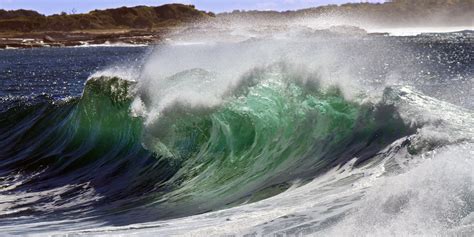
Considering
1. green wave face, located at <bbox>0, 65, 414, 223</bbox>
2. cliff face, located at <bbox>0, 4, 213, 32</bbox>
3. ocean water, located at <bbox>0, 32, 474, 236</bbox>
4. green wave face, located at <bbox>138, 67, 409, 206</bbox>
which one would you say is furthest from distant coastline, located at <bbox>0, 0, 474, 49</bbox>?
green wave face, located at <bbox>138, 67, 409, 206</bbox>

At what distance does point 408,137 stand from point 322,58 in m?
5.02

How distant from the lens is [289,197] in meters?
8.31

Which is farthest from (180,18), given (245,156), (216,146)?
(245,156)

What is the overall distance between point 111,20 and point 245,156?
554 ft

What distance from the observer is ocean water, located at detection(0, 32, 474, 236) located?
640cm

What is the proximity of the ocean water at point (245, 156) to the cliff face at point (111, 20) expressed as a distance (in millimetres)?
151932

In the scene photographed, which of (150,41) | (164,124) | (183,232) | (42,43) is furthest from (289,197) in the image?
(42,43)

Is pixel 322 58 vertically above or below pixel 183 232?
above

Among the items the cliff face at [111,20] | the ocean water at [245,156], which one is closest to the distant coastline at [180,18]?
the cliff face at [111,20]

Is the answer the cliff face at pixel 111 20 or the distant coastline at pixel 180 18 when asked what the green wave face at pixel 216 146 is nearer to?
the distant coastline at pixel 180 18

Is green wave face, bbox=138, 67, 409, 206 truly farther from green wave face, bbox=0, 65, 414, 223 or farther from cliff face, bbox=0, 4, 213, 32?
cliff face, bbox=0, 4, 213, 32

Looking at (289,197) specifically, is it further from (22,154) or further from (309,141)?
(22,154)

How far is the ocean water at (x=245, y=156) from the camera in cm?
640

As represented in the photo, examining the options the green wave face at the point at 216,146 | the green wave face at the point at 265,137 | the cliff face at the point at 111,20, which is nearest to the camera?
the green wave face at the point at 216,146
